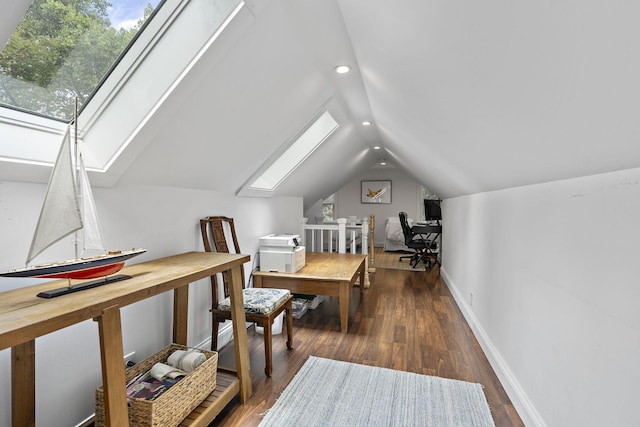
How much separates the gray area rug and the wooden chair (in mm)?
383

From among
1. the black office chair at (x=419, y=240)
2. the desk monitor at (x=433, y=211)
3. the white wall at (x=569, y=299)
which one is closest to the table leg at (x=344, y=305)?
the white wall at (x=569, y=299)

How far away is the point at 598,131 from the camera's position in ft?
2.90

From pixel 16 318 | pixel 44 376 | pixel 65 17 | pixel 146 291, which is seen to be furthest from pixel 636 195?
pixel 44 376

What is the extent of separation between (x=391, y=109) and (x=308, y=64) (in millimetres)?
806

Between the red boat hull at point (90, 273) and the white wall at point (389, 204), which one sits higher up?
the white wall at point (389, 204)

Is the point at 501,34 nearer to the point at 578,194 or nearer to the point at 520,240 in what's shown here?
the point at 578,194

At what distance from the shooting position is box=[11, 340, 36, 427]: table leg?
3.93ft

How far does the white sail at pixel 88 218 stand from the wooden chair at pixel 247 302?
895 millimetres

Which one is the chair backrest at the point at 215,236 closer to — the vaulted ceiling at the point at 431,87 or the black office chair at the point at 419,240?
the vaulted ceiling at the point at 431,87

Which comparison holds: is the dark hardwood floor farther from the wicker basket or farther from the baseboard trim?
the wicker basket

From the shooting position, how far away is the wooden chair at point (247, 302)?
7.14ft

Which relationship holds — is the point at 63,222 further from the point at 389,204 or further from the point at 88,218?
the point at 389,204

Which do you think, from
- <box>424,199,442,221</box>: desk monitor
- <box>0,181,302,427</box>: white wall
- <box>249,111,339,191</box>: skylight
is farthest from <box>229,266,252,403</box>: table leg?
<box>424,199,442,221</box>: desk monitor

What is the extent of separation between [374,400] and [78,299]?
65.7 inches
